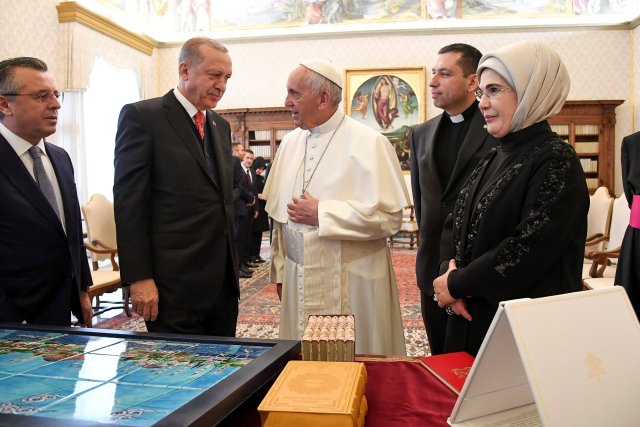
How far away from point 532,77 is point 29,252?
2081 mm

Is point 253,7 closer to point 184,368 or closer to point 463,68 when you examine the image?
point 463,68

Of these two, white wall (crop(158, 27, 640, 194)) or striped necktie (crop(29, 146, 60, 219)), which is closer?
striped necktie (crop(29, 146, 60, 219))

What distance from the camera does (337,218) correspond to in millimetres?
2693

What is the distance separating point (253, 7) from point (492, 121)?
1170cm

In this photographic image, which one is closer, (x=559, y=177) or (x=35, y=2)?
(x=559, y=177)

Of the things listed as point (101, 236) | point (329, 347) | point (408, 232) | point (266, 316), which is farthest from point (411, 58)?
point (329, 347)

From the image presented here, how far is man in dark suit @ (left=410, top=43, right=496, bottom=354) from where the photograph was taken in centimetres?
278

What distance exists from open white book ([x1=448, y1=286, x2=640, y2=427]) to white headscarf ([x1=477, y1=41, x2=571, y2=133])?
0.75 meters

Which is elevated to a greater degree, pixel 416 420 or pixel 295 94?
pixel 295 94

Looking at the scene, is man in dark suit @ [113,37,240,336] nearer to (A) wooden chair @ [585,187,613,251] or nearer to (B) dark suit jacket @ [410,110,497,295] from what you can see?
(B) dark suit jacket @ [410,110,497,295]

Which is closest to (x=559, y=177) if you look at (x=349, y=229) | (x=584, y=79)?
(x=349, y=229)

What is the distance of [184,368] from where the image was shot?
53.5 inches

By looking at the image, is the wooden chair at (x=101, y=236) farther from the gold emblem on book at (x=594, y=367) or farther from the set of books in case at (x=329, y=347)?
the gold emblem on book at (x=594, y=367)

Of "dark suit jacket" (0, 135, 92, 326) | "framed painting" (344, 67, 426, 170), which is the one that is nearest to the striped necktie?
"dark suit jacket" (0, 135, 92, 326)
